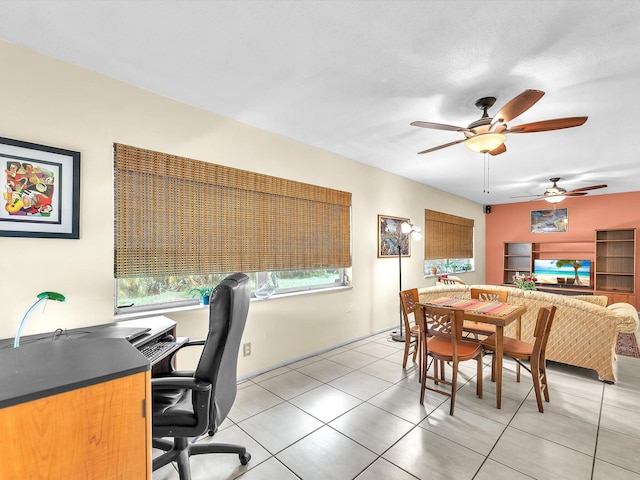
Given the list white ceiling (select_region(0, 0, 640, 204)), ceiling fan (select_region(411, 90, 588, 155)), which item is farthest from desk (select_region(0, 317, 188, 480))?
ceiling fan (select_region(411, 90, 588, 155))

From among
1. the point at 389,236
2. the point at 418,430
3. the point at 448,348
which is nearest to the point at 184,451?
the point at 418,430

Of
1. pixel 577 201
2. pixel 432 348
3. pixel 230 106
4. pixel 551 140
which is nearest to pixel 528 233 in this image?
pixel 577 201

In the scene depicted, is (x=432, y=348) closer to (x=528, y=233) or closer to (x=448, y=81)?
(x=448, y=81)

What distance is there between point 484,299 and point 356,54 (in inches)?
127

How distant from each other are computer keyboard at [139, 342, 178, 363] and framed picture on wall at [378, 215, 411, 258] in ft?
11.2

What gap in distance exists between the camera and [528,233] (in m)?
7.66

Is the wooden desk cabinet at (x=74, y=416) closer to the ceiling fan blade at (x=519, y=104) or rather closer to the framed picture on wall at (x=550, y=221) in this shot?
the ceiling fan blade at (x=519, y=104)

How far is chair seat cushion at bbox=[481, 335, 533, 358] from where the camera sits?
2.63 meters

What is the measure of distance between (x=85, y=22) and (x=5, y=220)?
4.20ft

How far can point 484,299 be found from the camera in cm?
380

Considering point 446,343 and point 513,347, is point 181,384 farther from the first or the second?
point 513,347

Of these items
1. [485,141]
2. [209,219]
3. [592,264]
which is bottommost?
[592,264]

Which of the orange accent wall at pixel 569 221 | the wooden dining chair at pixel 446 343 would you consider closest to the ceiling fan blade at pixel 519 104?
the wooden dining chair at pixel 446 343

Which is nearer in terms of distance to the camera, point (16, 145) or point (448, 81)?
point (16, 145)
